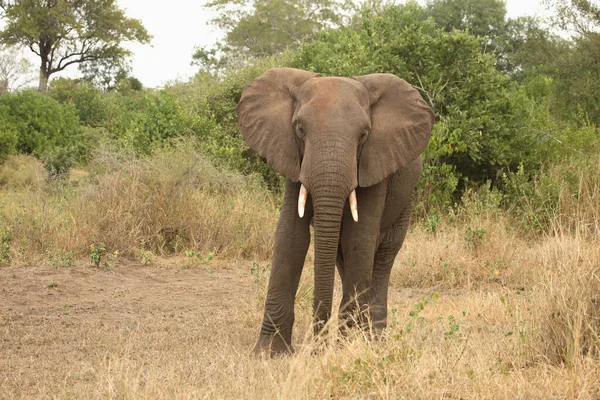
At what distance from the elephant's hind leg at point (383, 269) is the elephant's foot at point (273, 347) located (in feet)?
2.16

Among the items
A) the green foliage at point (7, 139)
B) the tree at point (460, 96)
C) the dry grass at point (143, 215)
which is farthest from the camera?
the green foliage at point (7, 139)

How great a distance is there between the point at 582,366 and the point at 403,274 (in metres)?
4.91

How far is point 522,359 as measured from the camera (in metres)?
5.36

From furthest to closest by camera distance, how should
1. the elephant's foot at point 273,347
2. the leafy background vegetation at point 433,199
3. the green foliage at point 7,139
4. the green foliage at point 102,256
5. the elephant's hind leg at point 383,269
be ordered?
the green foliage at point 7,139
the green foliage at point 102,256
the elephant's hind leg at point 383,269
the elephant's foot at point 273,347
the leafy background vegetation at point 433,199

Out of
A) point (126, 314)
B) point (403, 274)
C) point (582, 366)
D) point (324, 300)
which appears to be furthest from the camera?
point (403, 274)

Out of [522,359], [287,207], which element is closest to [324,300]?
[287,207]

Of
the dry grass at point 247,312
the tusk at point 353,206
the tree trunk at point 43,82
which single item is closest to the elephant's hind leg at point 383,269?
the dry grass at point 247,312

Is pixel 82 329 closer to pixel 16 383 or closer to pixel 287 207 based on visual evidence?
pixel 16 383

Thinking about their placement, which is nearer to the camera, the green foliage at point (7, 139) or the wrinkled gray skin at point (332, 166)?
the wrinkled gray skin at point (332, 166)

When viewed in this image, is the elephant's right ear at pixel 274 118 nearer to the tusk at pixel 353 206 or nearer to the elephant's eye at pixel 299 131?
the elephant's eye at pixel 299 131

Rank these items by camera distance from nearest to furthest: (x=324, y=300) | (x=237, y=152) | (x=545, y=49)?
(x=324, y=300), (x=237, y=152), (x=545, y=49)

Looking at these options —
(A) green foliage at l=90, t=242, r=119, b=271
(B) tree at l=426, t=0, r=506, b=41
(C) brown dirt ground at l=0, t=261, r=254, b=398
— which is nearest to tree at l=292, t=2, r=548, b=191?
(C) brown dirt ground at l=0, t=261, r=254, b=398

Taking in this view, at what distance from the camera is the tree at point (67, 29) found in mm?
34562

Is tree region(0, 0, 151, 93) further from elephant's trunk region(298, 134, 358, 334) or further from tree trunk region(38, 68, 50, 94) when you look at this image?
elephant's trunk region(298, 134, 358, 334)
